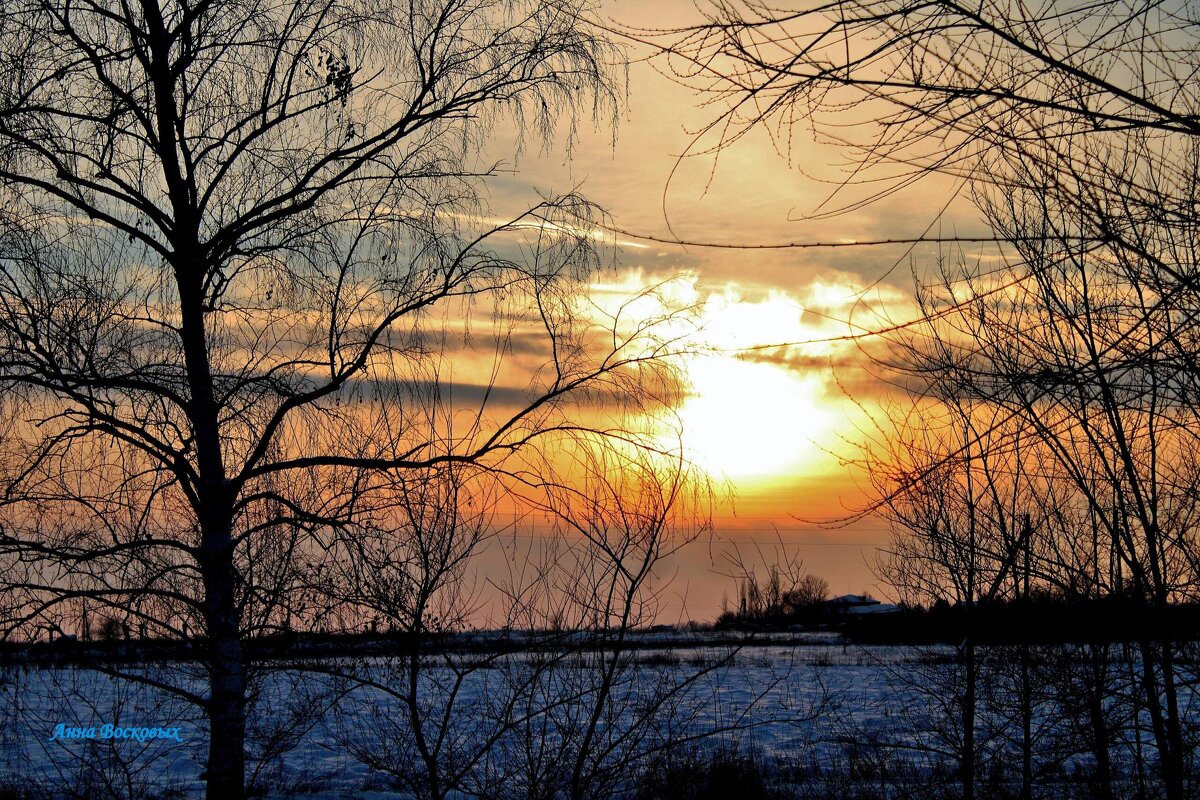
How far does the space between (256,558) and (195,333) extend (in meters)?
1.81

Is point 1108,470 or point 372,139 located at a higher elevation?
point 372,139

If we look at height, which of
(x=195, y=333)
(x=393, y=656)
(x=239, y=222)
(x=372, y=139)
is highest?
(x=372, y=139)

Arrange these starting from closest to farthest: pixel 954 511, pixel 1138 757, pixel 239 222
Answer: pixel 1138 757
pixel 239 222
pixel 954 511

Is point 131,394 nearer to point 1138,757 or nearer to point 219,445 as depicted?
point 219,445

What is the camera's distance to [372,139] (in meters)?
6.35

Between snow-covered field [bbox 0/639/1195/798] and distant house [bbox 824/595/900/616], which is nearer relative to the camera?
snow-covered field [bbox 0/639/1195/798]

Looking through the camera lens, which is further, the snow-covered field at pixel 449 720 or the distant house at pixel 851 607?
the distant house at pixel 851 607

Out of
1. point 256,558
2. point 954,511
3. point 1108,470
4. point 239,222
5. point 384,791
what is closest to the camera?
point 1108,470

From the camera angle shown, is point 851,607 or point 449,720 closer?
point 449,720

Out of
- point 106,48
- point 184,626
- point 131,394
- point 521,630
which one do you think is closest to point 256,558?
point 184,626

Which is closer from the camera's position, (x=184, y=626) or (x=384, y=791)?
(x=184, y=626)

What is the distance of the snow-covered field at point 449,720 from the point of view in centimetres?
564

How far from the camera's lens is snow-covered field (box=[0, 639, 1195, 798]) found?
18.5ft

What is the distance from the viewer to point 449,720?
8.23m
